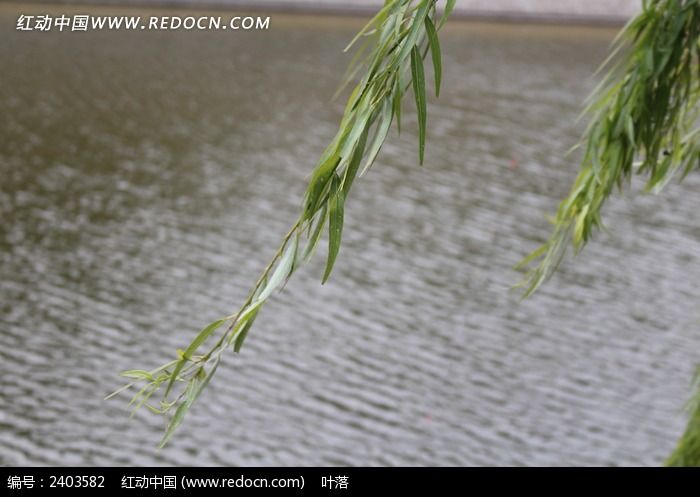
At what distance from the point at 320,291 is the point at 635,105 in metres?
7.74

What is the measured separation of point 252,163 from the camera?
14.3m

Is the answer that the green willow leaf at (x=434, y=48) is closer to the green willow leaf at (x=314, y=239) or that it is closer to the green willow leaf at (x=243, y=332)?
the green willow leaf at (x=314, y=239)

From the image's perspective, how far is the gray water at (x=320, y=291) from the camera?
27.8 feet

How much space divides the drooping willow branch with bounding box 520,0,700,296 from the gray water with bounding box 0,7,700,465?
2176mm

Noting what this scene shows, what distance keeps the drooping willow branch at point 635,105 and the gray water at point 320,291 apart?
2176mm

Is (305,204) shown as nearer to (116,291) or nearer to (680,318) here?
(116,291)

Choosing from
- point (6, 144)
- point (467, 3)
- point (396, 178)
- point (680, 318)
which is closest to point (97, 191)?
point (6, 144)

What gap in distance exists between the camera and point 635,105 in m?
3.19

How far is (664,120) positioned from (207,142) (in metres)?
12.0
